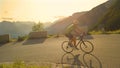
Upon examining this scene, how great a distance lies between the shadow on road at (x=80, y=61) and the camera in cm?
1359

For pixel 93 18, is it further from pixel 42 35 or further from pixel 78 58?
pixel 78 58

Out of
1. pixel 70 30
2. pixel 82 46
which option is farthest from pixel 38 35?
pixel 82 46

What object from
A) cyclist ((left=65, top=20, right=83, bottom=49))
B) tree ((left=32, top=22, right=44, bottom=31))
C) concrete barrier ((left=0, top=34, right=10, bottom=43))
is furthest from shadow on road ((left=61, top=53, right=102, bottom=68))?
tree ((left=32, top=22, right=44, bottom=31))

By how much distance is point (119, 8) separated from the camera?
121438 mm

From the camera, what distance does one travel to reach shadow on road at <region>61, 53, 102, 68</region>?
44.6ft

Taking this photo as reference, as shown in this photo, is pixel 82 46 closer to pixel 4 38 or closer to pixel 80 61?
pixel 80 61

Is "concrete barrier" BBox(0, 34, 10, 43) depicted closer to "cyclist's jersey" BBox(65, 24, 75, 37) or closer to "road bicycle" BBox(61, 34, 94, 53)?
"road bicycle" BBox(61, 34, 94, 53)

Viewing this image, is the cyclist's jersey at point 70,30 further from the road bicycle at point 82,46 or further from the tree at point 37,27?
the tree at point 37,27

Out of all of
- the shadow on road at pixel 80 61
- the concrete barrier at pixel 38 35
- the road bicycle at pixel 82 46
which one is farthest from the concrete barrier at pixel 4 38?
the shadow on road at pixel 80 61

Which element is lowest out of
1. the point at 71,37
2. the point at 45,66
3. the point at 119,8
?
the point at 45,66

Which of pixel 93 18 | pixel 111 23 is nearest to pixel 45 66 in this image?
pixel 111 23

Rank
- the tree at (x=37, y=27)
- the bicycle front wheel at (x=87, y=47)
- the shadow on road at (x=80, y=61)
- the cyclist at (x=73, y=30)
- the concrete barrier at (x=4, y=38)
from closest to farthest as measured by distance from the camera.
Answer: the shadow on road at (x=80, y=61)
the bicycle front wheel at (x=87, y=47)
the cyclist at (x=73, y=30)
the concrete barrier at (x=4, y=38)
the tree at (x=37, y=27)

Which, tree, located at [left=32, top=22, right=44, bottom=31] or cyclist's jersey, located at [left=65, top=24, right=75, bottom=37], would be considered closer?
cyclist's jersey, located at [left=65, top=24, right=75, bottom=37]

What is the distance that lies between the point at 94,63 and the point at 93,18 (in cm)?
15450
